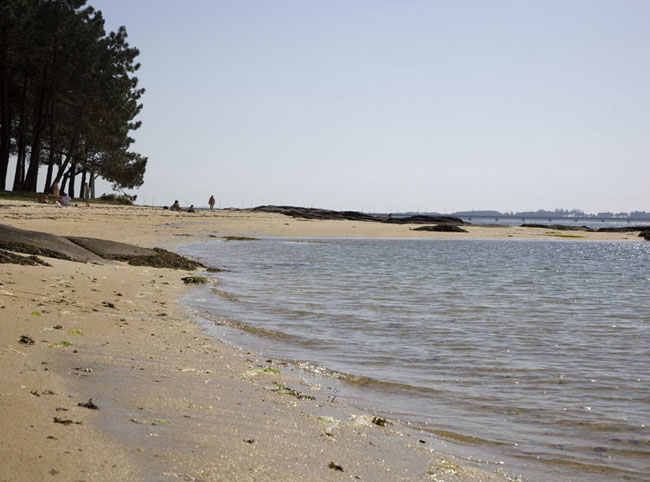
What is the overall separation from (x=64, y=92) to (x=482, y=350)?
164ft

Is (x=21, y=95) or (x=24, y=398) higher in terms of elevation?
(x=21, y=95)

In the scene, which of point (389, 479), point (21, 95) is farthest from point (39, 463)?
point (21, 95)

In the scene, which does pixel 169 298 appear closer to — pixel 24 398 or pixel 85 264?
pixel 85 264

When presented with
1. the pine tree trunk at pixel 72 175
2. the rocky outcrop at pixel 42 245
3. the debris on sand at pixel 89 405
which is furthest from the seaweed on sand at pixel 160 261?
the pine tree trunk at pixel 72 175

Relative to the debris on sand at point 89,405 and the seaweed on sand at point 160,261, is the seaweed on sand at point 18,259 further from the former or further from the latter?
the debris on sand at point 89,405

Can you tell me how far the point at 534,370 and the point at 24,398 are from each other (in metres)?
5.70

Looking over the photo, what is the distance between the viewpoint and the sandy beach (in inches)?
141

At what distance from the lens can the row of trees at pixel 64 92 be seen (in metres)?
46.4

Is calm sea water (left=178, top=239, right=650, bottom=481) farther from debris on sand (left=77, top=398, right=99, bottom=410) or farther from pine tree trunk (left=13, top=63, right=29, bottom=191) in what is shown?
pine tree trunk (left=13, top=63, right=29, bottom=191)

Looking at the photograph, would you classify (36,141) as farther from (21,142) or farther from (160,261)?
(160,261)

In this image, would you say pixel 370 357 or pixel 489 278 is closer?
pixel 370 357

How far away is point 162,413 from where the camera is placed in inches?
180

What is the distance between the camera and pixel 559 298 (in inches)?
631

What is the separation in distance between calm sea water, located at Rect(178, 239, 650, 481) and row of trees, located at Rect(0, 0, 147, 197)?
34107 millimetres
